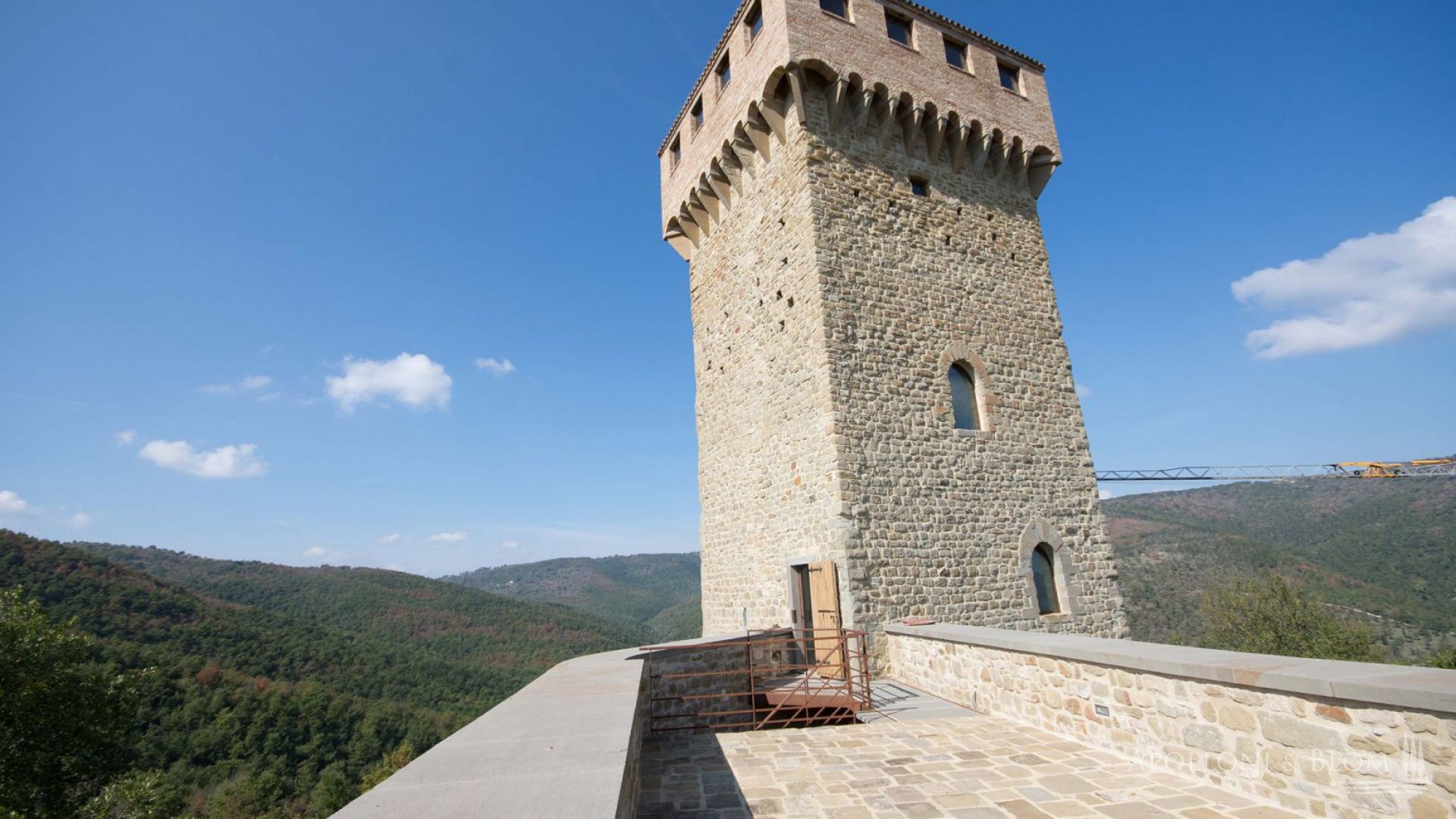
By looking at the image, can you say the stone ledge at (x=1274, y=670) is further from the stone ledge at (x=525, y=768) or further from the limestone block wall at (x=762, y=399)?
the limestone block wall at (x=762, y=399)

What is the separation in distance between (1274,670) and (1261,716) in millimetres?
325

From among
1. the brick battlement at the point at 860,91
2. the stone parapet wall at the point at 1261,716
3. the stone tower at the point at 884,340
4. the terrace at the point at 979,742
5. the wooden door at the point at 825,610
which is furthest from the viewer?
the brick battlement at the point at 860,91

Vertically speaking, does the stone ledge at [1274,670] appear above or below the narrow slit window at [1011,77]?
below

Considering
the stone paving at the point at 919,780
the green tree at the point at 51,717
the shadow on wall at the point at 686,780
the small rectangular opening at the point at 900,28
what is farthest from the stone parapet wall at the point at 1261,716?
the green tree at the point at 51,717

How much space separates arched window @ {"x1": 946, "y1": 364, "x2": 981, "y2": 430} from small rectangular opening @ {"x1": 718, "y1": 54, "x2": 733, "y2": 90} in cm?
732

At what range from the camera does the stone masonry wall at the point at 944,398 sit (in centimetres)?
954

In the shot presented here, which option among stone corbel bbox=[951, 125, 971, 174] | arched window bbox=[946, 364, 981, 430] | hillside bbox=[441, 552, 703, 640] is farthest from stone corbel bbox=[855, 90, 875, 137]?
hillside bbox=[441, 552, 703, 640]

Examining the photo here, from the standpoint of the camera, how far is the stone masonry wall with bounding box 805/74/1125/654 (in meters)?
9.54

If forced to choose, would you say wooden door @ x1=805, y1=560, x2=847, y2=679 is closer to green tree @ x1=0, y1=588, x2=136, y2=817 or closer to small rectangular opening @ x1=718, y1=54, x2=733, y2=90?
small rectangular opening @ x1=718, y1=54, x2=733, y2=90

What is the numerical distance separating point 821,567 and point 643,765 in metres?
4.43

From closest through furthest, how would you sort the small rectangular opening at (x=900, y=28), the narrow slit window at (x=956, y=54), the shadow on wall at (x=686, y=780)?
the shadow on wall at (x=686, y=780)
the small rectangular opening at (x=900, y=28)
the narrow slit window at (x=956, y=54)

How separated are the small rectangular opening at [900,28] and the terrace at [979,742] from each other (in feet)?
35.0

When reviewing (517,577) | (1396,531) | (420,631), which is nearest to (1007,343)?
(1396,531)

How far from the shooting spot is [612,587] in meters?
176
